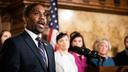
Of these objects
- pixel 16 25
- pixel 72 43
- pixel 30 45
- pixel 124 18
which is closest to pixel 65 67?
pixel 72 43

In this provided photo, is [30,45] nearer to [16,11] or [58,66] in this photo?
[58,66]

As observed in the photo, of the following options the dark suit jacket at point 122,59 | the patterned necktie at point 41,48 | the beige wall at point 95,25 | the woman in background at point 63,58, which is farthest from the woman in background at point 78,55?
the patterned necktie at point 41,48

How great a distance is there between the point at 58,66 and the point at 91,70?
408mm

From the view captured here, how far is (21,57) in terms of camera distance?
2.29 metres

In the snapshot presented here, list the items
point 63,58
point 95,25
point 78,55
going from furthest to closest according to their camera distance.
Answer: point 95,25, point 78,55, point 63,58

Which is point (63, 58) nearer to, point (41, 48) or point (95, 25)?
point (41, 48)

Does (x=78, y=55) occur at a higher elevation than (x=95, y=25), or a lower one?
higher

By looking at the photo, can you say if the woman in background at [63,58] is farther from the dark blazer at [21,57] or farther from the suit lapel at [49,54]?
the dark blazer at [21,57]

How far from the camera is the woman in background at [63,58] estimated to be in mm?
4016

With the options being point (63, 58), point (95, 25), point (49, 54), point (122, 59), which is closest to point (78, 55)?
point (63, 58)

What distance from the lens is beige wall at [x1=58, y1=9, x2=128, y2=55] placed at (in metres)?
6.28

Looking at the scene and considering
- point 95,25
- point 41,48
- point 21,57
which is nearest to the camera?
point 21,57

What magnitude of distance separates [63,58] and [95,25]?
2673mm

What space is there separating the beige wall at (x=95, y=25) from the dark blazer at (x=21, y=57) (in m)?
3.81
